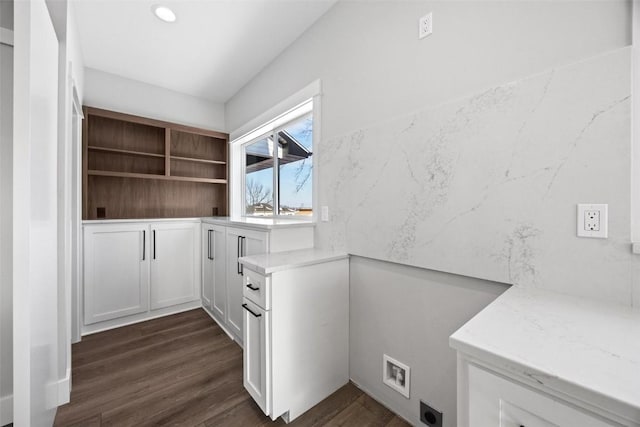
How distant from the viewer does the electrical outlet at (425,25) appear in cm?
135

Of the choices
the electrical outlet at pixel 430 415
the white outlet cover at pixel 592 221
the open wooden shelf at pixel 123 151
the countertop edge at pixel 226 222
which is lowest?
the electrical outlet at pixel 430 415

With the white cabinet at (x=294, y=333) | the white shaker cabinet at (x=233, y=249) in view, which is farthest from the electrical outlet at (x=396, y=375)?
the white shaker cabinet at (x=233, y=249)

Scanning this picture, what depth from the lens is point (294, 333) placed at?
4.86ft

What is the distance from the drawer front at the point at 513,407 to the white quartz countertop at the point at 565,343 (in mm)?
47

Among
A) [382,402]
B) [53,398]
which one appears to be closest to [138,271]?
[53,398]

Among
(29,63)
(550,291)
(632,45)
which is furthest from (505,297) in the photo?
(29,63)

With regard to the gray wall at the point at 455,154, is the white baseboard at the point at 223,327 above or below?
Answer: below

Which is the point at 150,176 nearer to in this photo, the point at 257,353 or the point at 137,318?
the point at 137,318

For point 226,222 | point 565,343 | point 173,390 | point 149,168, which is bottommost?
point 173,390

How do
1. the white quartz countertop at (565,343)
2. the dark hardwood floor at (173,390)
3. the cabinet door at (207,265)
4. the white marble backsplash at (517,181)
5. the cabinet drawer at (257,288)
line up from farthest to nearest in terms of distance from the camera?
the cabinet door at (207,265)
the dark hardwood floor at (173,390)
the cabinet drawer at (257,288)
the white marble backsplash at (517,181)
the white quartz countertop at (565,343)

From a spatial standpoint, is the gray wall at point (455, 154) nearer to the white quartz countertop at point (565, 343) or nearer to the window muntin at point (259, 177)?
the white quartz countertop at point (565, 343)

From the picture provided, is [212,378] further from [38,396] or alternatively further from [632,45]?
[632,45]

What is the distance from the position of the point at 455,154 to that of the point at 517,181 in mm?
281

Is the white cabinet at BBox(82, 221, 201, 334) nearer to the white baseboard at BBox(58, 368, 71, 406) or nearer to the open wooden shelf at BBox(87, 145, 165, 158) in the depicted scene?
the open wooden shelf at BBox(87, 145, 165, 158)
